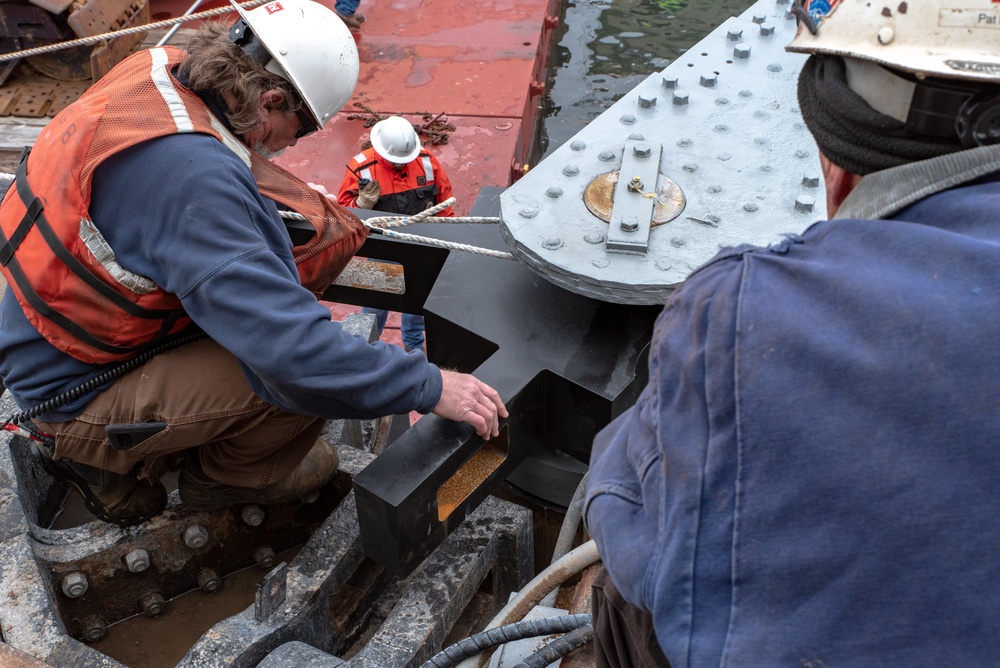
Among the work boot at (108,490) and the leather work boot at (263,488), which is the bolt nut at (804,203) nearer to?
the leather work boot at (263,488)

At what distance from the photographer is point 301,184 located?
8.43ft

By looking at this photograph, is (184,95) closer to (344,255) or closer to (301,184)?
(301,184)

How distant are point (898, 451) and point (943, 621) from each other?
0.56 ft

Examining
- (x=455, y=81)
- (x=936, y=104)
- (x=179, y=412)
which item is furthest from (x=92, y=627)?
(x=455, y=81)

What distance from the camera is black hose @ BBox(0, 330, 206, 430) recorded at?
244 cm

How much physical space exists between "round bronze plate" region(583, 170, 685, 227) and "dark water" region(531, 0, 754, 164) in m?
5.31

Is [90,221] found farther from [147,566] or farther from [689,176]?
[689,176]

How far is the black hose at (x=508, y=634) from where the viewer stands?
197 cm

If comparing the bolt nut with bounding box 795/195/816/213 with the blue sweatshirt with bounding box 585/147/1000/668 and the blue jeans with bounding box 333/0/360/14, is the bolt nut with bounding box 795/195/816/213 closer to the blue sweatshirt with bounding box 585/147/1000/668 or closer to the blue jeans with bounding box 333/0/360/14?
the blue sweatshirt with bounding box 585/147/1000/668

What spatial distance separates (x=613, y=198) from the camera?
2.43 metres

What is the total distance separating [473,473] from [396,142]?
265 centimetres

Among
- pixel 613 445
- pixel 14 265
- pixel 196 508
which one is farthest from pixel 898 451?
pixel 196 508

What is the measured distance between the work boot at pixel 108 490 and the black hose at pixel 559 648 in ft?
5.12

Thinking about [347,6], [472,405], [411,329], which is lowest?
[411,329]
